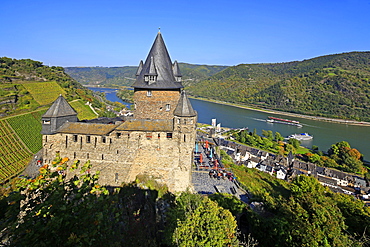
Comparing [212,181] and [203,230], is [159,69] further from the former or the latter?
[212,181]

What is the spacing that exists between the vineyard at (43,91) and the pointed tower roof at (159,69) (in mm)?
50632

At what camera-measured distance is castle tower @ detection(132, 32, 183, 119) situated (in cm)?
1597

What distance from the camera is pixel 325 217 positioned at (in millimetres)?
13273

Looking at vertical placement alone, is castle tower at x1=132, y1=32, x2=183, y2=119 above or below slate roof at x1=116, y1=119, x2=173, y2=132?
above

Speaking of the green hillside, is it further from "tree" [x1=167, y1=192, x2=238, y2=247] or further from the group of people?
"tree" [x1=167, y1=192, x2=238, y2=247]

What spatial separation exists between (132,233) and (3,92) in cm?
5873

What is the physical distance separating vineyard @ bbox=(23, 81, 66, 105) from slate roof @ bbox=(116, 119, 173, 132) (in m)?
51.7

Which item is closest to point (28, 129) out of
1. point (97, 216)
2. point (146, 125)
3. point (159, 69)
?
point (159, 69)

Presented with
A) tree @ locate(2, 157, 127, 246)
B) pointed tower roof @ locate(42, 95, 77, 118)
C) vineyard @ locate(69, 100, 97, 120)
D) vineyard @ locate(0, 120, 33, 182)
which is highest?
pointed tower roof @ locate(42, 95, 77, 118)

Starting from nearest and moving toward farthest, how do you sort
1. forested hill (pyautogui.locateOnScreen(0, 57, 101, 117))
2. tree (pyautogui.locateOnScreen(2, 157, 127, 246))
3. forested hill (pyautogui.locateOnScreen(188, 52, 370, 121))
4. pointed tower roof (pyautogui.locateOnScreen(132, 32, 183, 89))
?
tree (pyautogui.locateOnScreen(2, 157, 127, 246))
pointed tower roof (pyautogui.locateOnScreen(132, 32, 183, 89))
forested hill (pyautogui.locateOnScreen(0, 57, 101, 117))
forested hill (pyautogui.locateOnScreen(188, 52, 370, 121))

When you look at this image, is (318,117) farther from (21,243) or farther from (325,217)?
(21,243)

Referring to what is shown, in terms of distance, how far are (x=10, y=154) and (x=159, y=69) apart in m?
28.5

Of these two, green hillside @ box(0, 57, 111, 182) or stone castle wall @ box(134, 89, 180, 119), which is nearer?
stone castle wall @ box(134, 89, 180, 119)

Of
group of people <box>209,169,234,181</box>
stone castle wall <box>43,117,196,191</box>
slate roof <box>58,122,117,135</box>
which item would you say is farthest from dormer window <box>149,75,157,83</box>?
group of people <box>209,169,234,181</box>
